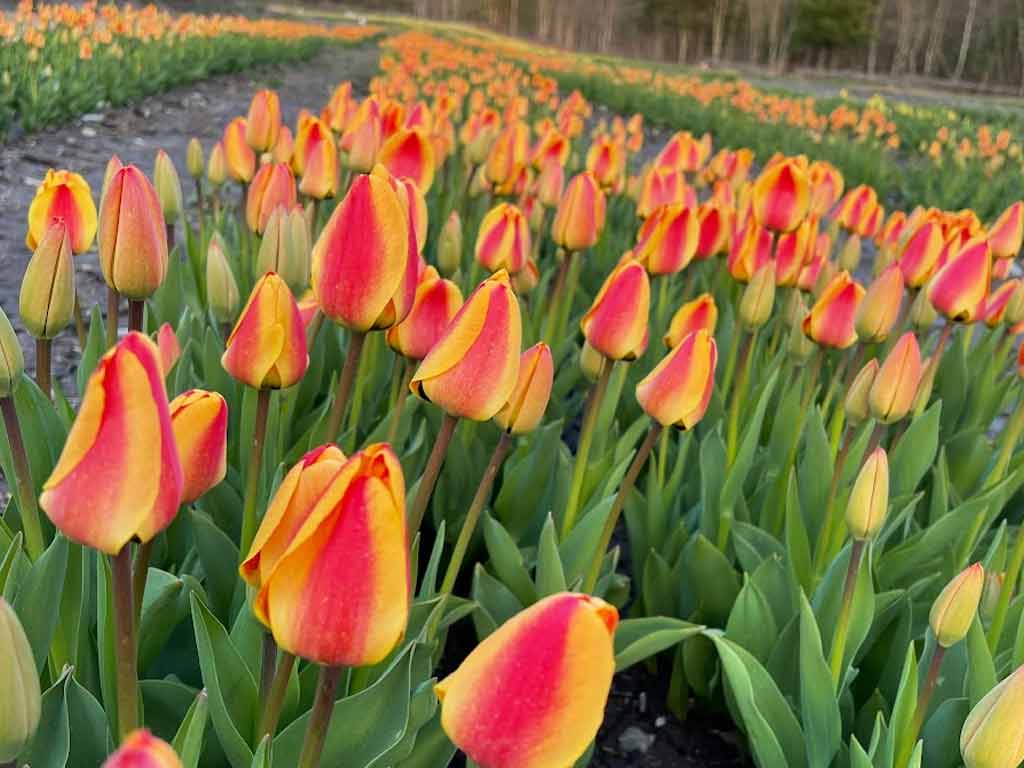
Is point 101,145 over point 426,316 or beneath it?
beneath

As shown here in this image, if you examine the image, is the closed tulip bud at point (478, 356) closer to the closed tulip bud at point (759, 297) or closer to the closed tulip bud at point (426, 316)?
the closed tulip bud at point (426, 316)

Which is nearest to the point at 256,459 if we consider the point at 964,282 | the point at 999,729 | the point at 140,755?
the point at 140,755

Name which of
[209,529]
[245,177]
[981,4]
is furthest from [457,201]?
[981,4]

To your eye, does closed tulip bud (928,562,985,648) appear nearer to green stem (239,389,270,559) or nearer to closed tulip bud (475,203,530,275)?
green stem (239,389,270,559)

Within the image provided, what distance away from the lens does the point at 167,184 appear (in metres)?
1.83

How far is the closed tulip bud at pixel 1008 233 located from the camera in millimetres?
2285

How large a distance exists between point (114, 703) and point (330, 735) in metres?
0.22

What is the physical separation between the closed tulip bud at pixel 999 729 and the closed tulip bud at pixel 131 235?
3.14 ft

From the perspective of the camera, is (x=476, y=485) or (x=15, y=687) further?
(x=476, y=485)

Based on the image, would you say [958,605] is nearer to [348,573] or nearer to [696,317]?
[696,317]

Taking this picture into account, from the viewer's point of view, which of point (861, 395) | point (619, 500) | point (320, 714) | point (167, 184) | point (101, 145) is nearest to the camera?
point (320, 714)

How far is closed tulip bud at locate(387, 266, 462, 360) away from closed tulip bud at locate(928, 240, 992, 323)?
1037mm

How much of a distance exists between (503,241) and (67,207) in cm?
74

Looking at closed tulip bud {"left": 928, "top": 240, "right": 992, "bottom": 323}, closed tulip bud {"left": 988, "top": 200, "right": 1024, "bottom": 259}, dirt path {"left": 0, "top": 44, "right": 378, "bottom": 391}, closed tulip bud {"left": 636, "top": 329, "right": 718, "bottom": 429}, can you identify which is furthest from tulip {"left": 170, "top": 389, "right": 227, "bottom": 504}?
closed tulip bud {"left": 988, "top": 200, "right": 1024, "bottom": 259}
